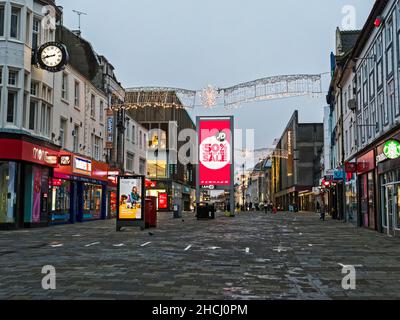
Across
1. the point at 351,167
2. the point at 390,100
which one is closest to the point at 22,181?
the point at 390,100

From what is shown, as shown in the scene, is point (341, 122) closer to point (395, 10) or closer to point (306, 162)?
point (395, 10)

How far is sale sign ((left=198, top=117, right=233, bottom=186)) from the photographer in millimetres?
48312

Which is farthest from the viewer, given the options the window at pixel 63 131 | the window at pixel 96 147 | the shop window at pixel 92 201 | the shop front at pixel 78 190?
the window at pixel 96 147

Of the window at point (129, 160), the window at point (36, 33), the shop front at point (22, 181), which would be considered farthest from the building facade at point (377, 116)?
the window at point (129, 160)

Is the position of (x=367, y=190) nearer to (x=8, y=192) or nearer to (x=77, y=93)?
(x=8, y=192)

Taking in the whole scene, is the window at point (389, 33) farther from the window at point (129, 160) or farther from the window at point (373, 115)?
the window at point (129, 160)

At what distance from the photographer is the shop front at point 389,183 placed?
1878 centimetres

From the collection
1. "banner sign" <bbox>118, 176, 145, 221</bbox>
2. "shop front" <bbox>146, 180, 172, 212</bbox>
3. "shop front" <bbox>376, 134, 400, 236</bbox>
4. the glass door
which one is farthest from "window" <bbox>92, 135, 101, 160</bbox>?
"shop front" <bbox>146, 180, 172, 212</bbox>

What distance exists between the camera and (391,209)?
2141 cm

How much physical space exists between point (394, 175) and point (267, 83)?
22.7 ft

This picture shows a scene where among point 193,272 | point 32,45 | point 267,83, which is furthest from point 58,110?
point 193,272

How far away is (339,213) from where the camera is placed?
4084 cm

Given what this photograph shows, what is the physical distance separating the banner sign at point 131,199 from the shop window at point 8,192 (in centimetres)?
545
